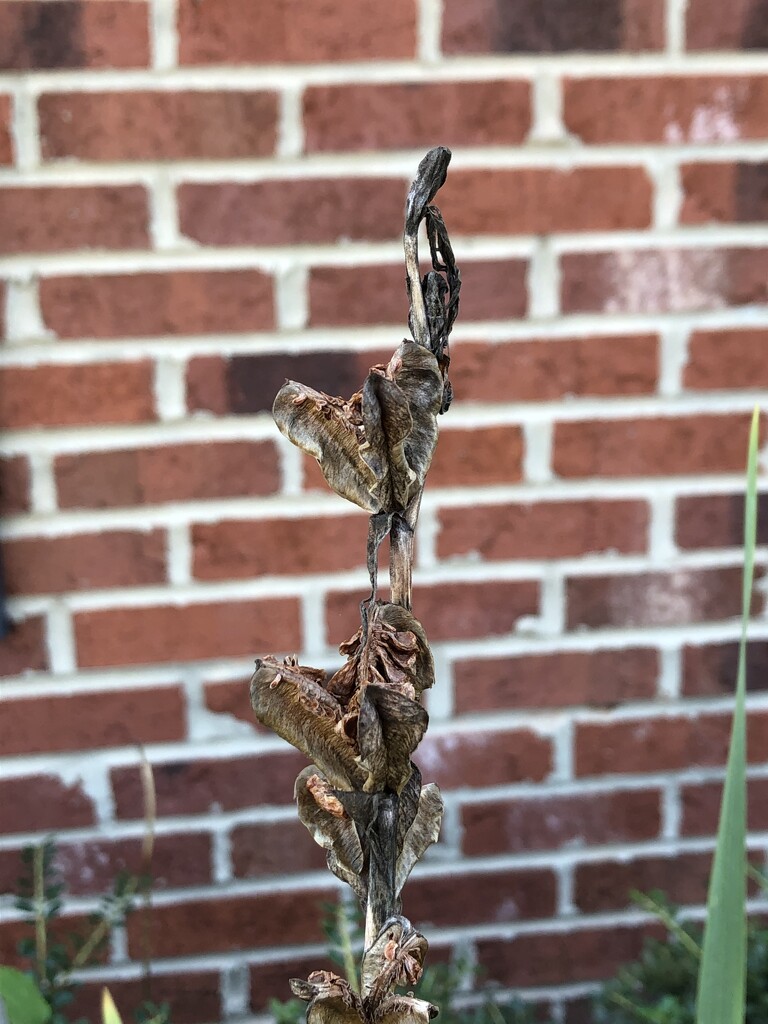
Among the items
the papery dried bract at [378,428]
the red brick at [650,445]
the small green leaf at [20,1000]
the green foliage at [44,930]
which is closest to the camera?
the papery dried bract at [378,428]

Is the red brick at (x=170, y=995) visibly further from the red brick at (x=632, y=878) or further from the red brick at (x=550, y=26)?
the red brick at (x=550, y=26)

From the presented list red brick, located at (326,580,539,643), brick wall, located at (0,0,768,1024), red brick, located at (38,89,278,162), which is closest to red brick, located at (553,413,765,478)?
brick wall, located at (0,0,768,1024)

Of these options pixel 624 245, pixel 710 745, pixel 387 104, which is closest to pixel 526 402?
pixel 624 245

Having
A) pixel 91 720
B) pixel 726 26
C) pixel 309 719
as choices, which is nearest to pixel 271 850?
pixel 91 720

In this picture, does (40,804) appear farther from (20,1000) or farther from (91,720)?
(20,1000)

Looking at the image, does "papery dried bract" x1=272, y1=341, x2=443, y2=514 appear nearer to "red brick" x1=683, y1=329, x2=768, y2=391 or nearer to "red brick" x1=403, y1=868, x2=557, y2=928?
"red brick" x1=683, y1=329, x2=768, y2=391

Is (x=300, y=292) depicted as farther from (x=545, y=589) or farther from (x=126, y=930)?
(x=126, y=930)

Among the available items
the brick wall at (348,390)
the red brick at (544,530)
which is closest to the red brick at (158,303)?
the brick wall at (348,390)
